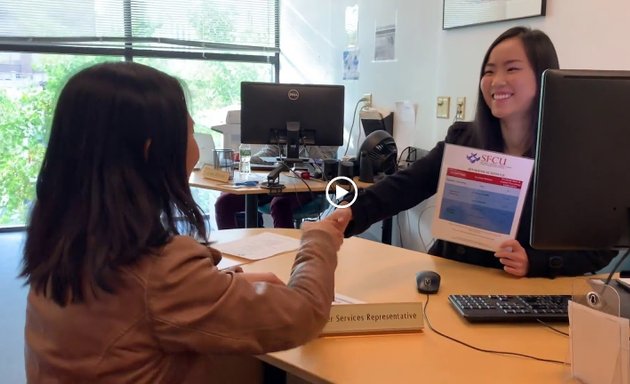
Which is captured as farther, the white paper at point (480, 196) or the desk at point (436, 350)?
the white paper at point (480, 196)

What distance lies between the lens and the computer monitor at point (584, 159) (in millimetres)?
940

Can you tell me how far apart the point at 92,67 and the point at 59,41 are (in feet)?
12.3

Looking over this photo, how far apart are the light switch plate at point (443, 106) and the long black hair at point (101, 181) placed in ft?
8.10

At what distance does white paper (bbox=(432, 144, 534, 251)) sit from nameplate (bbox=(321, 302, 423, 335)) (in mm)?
443

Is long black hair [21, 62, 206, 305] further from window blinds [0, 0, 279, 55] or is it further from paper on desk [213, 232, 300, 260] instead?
window blinds [0, 0, 279, 55]

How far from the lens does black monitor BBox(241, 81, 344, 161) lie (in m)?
3.20

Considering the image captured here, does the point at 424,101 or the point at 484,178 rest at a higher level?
the point at 424,101

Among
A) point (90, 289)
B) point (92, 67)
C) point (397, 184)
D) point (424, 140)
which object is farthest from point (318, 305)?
point (424, 140)

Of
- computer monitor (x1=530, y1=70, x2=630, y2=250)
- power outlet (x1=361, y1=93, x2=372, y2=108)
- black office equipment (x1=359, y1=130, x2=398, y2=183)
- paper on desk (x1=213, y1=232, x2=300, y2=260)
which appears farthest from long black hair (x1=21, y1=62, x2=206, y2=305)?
power outlet (x1=361, y1=93, x2=372, y2=108)

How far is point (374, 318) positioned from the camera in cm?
108

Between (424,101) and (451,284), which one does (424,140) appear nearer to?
(424,101)

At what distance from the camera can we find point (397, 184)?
1775 mm

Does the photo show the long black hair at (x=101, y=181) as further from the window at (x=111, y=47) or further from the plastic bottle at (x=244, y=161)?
the window at (x=111, y=47)

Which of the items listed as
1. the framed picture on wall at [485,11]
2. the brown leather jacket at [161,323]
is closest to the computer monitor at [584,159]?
the brown leather jacket at [161,323]
